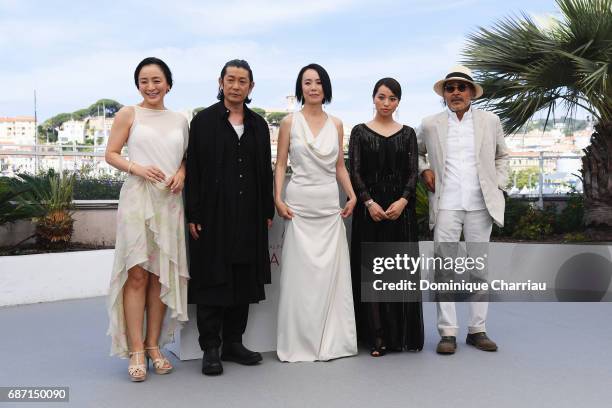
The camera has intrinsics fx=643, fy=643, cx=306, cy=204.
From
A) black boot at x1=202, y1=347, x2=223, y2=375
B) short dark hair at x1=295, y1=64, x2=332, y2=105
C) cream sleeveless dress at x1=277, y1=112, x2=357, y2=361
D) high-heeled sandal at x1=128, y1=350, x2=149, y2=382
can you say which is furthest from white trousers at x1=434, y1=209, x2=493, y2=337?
high-heeled sandal at x1=128, y1=350, x2=149, y2=382

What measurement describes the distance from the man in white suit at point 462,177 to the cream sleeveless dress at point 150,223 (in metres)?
1.79

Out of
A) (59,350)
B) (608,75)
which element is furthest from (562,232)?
(59,350)

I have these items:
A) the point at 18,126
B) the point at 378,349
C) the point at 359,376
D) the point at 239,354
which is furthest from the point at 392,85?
the point at 18,126

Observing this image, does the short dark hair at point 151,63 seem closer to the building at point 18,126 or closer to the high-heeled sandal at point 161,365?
the high-heeled sandal at point 161,365

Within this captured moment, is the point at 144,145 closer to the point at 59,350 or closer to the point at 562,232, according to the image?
the point at 59,350

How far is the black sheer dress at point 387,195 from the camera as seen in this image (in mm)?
4383

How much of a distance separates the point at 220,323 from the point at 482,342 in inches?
72.1

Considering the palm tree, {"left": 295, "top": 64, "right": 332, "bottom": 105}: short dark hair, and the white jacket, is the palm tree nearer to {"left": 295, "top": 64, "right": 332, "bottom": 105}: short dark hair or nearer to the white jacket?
the white jacket

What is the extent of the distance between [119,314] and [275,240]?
3.98ft

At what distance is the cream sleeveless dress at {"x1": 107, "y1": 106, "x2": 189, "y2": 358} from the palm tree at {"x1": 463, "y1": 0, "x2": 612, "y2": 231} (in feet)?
16.5

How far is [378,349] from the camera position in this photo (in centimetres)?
436

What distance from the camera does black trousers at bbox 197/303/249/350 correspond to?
13.2 feet

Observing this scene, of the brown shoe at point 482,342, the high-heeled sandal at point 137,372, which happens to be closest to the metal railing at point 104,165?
the brown shoe at point 482,342

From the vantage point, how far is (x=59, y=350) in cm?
459
